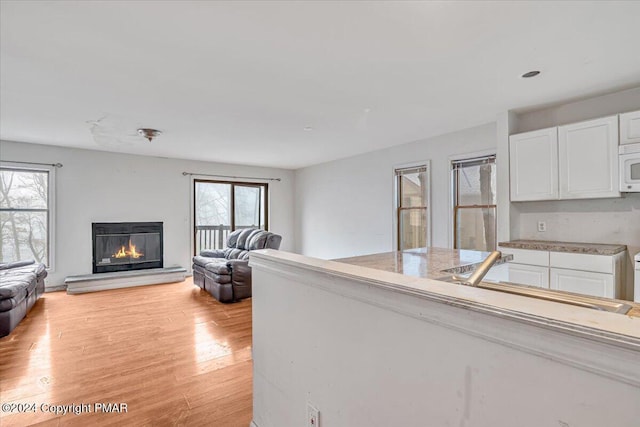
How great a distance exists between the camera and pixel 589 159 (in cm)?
300

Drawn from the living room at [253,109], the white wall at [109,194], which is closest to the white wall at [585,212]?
the living room at [253,109]

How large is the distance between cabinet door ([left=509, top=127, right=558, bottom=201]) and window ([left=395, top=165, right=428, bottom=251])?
1.42 meters

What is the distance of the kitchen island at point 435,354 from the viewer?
1.80ft

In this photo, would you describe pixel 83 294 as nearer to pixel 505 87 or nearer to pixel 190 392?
pixel 190 392

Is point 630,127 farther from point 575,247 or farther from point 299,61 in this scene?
point 299,61

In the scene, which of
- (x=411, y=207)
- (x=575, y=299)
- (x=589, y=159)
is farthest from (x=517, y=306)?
(x=411, y=207)

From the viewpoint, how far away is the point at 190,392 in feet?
7.36

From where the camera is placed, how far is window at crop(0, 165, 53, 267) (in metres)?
4.93

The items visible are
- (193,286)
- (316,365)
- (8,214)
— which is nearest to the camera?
(316,365)

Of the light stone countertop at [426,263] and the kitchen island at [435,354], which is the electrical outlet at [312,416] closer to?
the kitchen island at [435,354]

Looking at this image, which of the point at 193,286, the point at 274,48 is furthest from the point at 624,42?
the point at 193,286

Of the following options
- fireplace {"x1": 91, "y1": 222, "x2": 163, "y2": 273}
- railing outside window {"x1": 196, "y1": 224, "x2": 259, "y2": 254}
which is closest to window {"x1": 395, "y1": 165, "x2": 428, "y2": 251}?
railing outside window {"x1": 196, "y1": 224, "x2": 259, "y2": 254}

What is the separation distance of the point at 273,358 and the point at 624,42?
3.15 m

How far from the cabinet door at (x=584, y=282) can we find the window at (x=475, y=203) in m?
1.07
